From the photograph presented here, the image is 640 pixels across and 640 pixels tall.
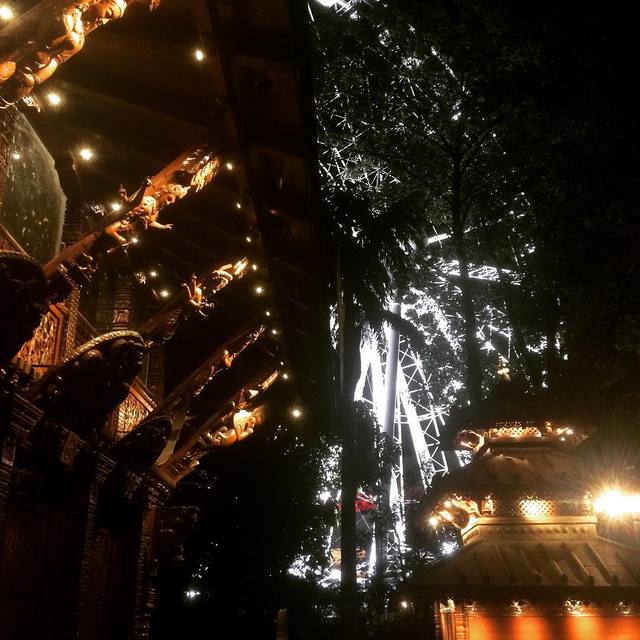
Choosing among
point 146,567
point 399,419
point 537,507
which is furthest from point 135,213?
point 399,419

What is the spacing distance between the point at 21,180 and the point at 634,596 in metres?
10.3

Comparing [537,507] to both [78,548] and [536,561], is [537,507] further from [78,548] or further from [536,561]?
[78,548]

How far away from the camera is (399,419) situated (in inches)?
1542

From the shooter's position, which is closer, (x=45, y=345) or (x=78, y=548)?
(x=78, y=548)

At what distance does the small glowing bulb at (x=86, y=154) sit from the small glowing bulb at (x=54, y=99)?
70 centimetres

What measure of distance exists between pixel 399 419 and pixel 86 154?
3395cm

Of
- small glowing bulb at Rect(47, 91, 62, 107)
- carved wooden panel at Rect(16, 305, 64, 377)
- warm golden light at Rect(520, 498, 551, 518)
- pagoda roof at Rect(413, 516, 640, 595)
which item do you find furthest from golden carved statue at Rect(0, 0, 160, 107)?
warm golden light at Rect(520, 498, 551, 518)

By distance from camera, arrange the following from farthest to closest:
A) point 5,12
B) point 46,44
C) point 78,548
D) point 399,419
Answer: point 399,419 → point 78,548 → point 5,12 → point 46,44

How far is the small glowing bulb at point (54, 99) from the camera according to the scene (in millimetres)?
6586

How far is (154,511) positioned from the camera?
8.88 m

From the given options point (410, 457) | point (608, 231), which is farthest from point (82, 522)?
point (410, 457)

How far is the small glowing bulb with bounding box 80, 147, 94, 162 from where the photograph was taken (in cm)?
734

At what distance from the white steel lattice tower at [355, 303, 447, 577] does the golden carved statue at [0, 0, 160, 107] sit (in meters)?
20.5

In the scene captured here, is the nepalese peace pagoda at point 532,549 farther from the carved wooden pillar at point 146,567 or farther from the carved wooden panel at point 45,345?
the carved wooden panel at point 45,345
